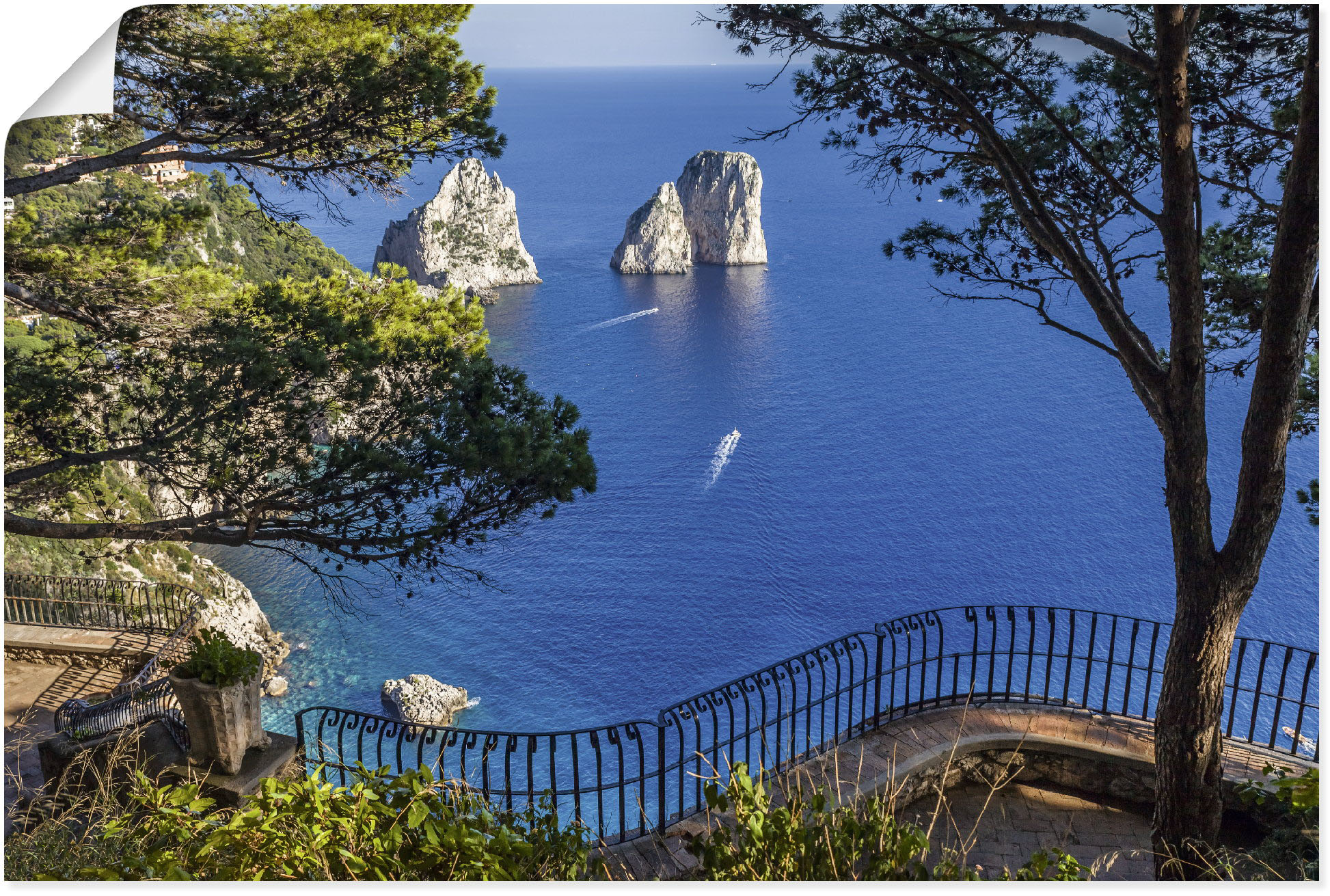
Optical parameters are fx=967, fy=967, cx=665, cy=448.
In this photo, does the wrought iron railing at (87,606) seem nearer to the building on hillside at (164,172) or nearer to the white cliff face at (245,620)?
the building on hillside at (164,172)

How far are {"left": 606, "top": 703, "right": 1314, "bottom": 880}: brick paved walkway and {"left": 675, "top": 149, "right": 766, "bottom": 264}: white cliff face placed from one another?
65.6 metres

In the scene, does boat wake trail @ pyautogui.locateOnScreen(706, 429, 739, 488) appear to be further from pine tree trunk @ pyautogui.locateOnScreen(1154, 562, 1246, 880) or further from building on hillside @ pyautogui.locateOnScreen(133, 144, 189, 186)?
pine tree trunk @ pyautogui.locateOnScreen(1154, 562, 1246, 880)

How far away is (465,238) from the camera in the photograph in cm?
6450

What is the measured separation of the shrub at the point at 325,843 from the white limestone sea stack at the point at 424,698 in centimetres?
2195

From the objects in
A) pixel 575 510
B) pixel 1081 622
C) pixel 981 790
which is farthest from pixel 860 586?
pixel 981 790

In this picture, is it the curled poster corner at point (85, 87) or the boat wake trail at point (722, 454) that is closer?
the curled poster corner at point (85, 87)

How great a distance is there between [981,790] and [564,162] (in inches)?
3103

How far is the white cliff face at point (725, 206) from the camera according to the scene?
69375 millimetres

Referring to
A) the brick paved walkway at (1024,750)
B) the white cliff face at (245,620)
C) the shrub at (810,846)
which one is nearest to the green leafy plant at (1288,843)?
the brick paved walkway at (1024,750)

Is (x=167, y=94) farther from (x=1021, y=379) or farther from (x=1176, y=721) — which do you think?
(x=1021, y=379)

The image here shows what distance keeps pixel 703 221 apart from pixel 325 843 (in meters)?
71.4

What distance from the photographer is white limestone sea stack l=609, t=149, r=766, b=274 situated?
6450cm

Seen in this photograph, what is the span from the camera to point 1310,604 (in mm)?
26734

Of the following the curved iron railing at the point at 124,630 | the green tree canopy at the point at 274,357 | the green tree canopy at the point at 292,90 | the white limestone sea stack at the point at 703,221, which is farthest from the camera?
the white limestone sea stack at the point at 703,221
